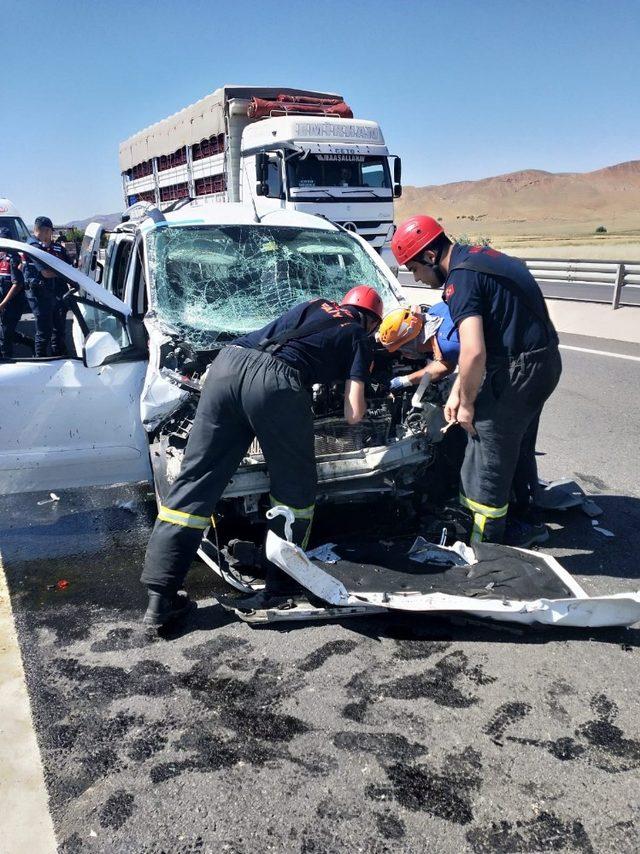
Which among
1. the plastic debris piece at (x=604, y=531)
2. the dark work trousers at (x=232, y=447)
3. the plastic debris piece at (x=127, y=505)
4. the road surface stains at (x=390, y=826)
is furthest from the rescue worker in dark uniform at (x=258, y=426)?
the plastic debris piece at (x=604, y=531)

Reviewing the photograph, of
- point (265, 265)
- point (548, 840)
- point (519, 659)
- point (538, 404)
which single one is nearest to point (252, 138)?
point (265, 265)

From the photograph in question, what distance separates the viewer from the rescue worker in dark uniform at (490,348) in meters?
3.45

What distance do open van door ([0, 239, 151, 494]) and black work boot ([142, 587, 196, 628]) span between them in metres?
1.38

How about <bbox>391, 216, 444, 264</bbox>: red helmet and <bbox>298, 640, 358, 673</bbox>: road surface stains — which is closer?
<bbox>298, 640, 358, 673</bbox>: road surface stains

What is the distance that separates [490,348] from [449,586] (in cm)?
120

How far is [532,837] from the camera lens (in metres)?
2.21

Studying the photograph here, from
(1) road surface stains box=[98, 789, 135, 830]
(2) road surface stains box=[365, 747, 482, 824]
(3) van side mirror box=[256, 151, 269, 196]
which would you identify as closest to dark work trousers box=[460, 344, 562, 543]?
(2) road surface stains box=[365, 747, 482, 824]

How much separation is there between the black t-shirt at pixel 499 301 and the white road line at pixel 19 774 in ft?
8.37

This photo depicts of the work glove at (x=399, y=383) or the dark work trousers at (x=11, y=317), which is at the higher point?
the dark work trousers at (x=11, y=317)

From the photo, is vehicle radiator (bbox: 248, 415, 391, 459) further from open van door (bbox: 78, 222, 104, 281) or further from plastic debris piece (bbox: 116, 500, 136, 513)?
open van door (bbox: 78, 222, 104, 281)

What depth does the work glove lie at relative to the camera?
3.86 m

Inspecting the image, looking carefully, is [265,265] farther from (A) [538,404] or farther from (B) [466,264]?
(A) [538,404]

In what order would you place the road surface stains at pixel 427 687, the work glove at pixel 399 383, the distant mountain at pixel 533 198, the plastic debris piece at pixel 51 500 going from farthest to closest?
the distant mountain at pixel 533 198, the plastic debris piece at pixel 51 500, the work glove at pixel 399 383, the road surface stains at pixel 427 687

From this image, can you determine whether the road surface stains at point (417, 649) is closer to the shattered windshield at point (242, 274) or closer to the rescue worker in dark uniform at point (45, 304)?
the shattered windshield at point (242, 274)
